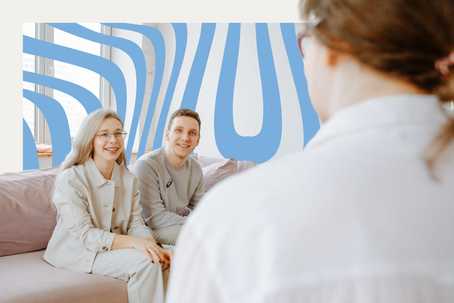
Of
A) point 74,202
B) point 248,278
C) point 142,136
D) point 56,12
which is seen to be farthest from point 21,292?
point 56,12

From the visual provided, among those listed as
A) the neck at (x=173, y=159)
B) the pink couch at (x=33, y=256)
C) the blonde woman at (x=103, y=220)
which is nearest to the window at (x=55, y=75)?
the neck at (x=173, y=159)

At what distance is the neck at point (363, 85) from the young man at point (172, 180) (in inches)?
113

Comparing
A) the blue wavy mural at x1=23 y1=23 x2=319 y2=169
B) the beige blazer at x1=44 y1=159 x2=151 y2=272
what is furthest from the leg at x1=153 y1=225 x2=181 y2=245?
the blue wavy mural at x1=23 y1=23 x2=319 y2=169

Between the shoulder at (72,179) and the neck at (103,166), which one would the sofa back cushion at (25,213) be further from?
the neck at (103,166)

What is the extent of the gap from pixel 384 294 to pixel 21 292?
2396 mm

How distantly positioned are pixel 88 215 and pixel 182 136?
74cm

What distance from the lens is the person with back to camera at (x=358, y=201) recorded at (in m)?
0.47

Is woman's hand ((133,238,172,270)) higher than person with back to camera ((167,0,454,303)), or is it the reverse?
person with back to camera ((167,0,454,303))

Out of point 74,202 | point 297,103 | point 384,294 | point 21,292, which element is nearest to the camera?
point 384,294

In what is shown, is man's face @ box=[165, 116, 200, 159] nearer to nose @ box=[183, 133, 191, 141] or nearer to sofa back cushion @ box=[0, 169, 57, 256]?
nose @ box=[183, 133, 191, 141]

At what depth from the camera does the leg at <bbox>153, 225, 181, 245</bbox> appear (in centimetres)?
337

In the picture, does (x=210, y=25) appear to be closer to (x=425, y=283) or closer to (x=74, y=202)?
(x=74, y=202)

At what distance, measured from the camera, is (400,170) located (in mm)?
494

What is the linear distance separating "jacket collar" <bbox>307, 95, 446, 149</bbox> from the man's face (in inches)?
118
